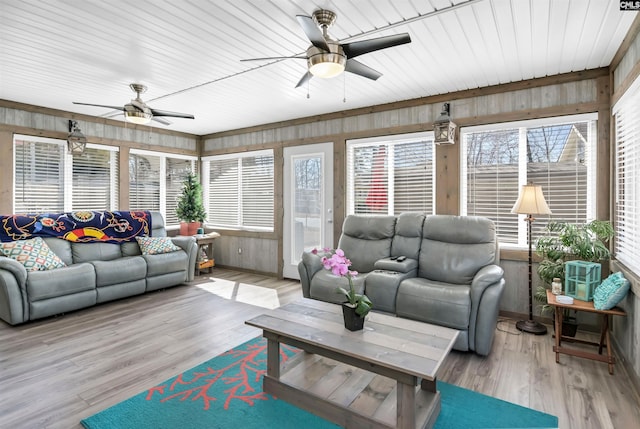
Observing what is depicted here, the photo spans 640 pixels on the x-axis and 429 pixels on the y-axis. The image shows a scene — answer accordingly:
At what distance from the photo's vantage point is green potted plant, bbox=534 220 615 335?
3.11m

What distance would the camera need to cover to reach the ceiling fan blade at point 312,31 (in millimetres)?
1977

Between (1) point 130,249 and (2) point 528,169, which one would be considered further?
(1) point 130,249

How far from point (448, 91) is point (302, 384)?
12.0 ft

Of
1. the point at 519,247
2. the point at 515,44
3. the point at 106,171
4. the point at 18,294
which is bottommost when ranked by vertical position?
the point at 18,294

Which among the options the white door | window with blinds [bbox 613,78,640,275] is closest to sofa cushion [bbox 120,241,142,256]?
the white door

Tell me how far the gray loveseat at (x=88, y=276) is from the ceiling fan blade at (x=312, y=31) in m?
3.81

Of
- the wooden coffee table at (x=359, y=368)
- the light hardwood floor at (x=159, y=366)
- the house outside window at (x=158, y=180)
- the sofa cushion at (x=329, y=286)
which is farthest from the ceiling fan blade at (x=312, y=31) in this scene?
the house outside window at (x=158, y=180)

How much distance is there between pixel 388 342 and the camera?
2041mm

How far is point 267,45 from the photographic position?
2939 mm

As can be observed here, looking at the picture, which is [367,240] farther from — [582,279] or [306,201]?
[582,279]

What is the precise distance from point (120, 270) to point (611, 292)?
5163 millimetres

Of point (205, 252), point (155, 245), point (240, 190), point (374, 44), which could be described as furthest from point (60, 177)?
point (374, 44)

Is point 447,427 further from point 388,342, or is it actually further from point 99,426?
point 99,426

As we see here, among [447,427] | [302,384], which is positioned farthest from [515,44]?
[302,384]
